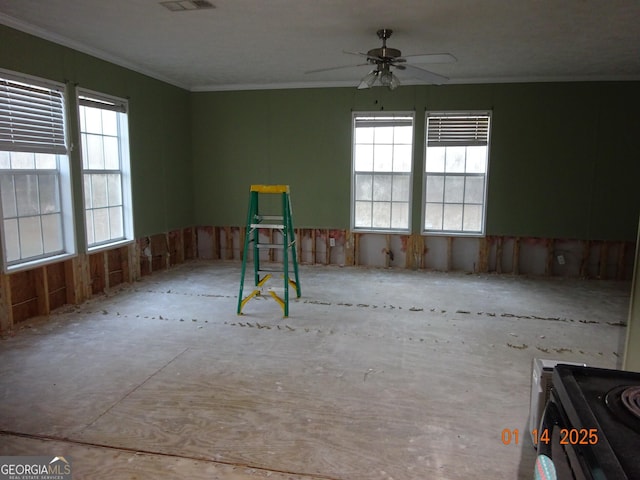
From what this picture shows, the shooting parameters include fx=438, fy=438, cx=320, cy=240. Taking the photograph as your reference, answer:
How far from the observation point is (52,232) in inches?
192

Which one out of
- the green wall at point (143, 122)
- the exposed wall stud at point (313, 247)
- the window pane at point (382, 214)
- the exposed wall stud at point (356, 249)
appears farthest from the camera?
the exposed wall stud at point (313, 247)

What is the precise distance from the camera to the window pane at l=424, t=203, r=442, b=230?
6973mm

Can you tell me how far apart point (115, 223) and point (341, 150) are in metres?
3.55

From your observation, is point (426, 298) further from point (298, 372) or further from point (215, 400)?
point (215, 400)

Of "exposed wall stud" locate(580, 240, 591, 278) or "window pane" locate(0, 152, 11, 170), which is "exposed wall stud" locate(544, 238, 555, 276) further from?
"window pane" locate(0, 152, 11, 170)

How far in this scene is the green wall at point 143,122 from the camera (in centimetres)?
446

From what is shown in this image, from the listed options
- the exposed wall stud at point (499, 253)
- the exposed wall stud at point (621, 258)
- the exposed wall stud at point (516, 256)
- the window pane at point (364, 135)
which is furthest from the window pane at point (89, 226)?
the exposed wall stud at point (621, 258)

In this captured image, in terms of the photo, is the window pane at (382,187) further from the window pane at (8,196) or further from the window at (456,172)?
the window pane at (8,196)

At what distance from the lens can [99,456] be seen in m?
2.37

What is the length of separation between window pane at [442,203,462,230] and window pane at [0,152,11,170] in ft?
18.7

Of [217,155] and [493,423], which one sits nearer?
[493,423]

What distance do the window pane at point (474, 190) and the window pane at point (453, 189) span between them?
90 mm

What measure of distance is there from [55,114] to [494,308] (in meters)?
5.36

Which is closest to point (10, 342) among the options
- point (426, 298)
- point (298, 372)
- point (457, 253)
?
point (298, 372)
